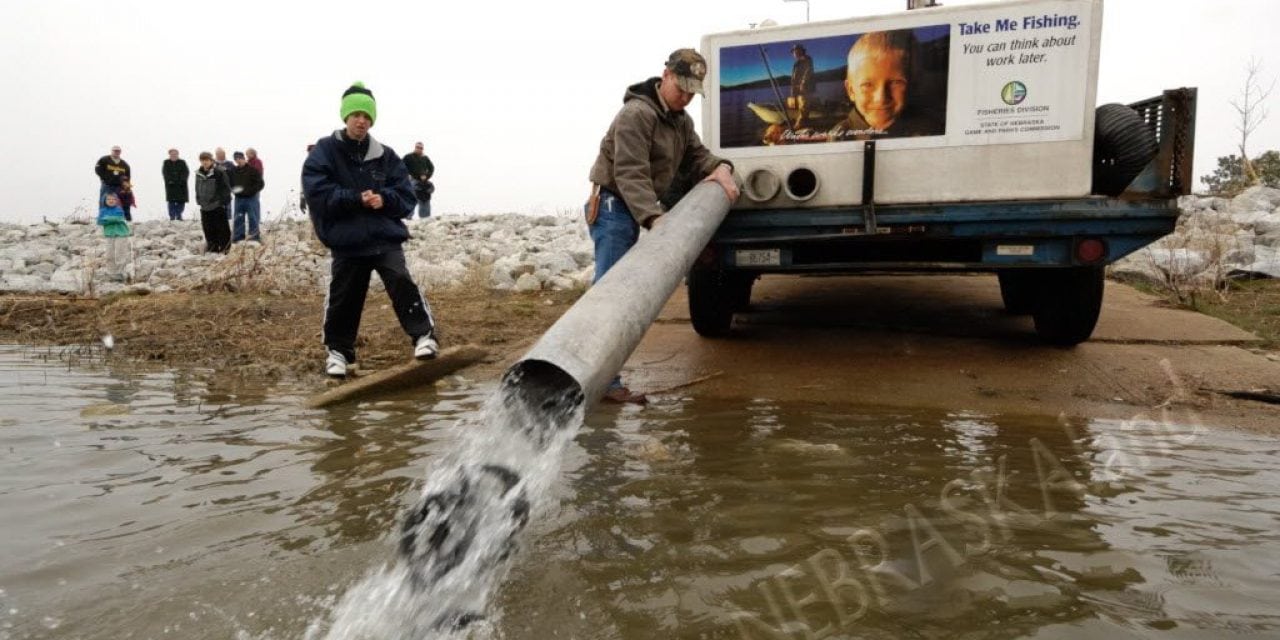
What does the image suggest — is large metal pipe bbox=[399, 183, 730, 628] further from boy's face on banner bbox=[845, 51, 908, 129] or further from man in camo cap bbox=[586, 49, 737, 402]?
boy's face on banner bbox=[845, 51, 908, 129]

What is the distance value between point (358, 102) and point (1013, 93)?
154 inches

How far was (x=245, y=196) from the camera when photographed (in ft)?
48.4


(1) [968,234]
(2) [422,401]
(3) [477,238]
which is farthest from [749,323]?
(3) [477,238]

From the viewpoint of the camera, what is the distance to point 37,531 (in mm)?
2645

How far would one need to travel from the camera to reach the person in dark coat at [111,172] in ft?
42.6

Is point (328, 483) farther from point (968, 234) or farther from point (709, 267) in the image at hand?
point (968, 234)

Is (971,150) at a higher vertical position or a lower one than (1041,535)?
higher

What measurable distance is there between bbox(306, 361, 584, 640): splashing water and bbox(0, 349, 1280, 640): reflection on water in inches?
3.7

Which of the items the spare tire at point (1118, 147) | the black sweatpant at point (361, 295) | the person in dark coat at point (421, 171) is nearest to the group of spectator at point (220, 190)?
the person in dark coat at point (421, 171)

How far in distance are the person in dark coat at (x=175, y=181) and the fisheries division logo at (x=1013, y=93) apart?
16.1 m

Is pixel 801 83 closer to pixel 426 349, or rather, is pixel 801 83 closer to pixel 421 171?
pixel 426 349

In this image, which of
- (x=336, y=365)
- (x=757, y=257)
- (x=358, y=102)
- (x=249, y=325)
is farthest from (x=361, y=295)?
(x=249, y=325)

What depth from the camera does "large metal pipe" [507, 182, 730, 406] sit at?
7.91ft

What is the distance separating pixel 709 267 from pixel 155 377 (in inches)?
144
